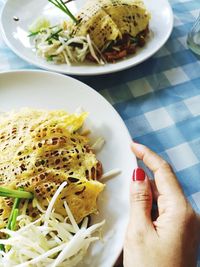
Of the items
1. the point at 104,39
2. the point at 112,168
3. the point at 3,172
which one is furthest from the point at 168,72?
the point at 3,172

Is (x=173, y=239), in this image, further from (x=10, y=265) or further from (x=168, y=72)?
(x=168, y=72)

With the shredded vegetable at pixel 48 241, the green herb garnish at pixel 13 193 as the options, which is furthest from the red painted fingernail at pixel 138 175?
the green herb garnish at pixel 13 193

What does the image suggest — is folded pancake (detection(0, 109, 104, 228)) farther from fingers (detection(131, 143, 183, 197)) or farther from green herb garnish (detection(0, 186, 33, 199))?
→ fingers (detection(131, 143, 183, 197))

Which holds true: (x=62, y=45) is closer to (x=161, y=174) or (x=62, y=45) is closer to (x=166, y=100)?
(x=166, y=100)

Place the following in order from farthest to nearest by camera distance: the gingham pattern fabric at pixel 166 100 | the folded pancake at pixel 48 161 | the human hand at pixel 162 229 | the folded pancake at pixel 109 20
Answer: the folded pancake at pixel 109 20
the gingham pattern fabric at pixel 166 100
the folded pancake at pixel 48 161
the human hand at pixel 162 229

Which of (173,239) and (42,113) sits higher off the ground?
(42,113)

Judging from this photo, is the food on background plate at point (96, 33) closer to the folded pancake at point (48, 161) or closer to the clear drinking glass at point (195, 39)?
the clear drinking glass at point (195, 39)
